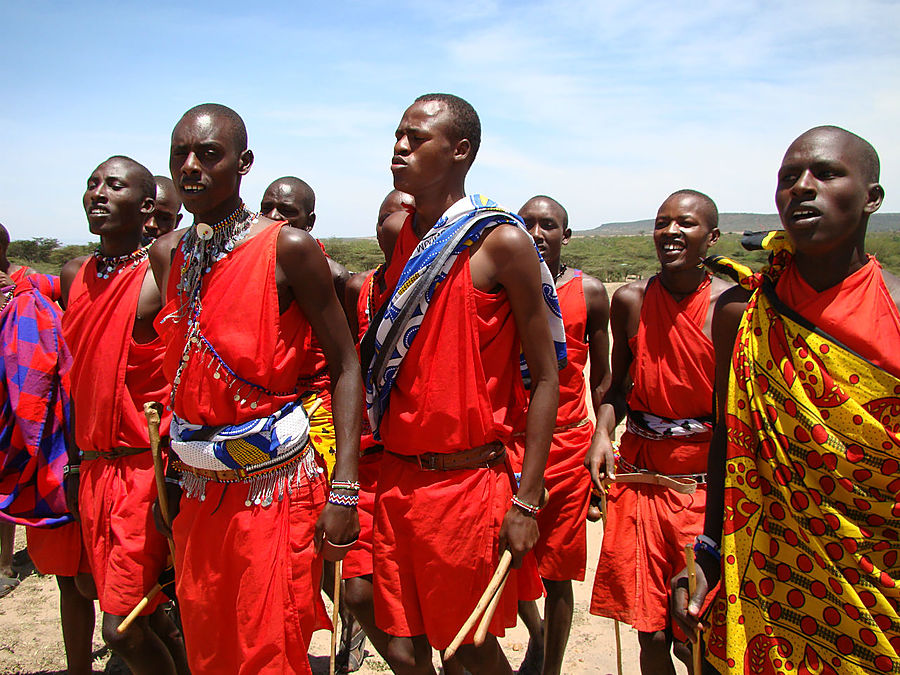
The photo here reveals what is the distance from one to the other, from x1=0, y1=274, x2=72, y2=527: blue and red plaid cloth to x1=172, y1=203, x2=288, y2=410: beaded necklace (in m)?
1.54

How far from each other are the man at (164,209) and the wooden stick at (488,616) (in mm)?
3834

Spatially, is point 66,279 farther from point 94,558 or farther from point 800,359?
point 800,359

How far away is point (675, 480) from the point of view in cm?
371

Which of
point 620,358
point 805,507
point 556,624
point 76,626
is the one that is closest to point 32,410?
point 76,626

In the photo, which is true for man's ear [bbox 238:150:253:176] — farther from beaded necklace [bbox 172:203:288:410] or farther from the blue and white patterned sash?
the blue and white patterned sash

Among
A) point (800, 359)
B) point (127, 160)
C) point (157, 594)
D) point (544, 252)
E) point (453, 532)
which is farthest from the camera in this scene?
point (544, 252)

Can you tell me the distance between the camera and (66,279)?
4.11m

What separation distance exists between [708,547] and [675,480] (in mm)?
1132

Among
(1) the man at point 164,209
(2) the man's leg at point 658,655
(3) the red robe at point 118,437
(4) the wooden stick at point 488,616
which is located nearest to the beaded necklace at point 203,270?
(3) the red robe at point 118,437

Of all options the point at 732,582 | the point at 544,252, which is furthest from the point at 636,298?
the point at 732,582

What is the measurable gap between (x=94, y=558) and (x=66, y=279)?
160 centimetres

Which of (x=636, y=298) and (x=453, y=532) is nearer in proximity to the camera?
(x=453, y=532)

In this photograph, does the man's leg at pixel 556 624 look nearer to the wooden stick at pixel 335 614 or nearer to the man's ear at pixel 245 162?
the wooden stick at pixel 335 614

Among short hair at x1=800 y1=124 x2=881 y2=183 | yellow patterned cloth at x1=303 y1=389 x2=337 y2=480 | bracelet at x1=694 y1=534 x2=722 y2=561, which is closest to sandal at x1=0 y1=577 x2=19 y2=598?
yellow patterned cloth at x1=303 y1=389 x2=337 y2=480
